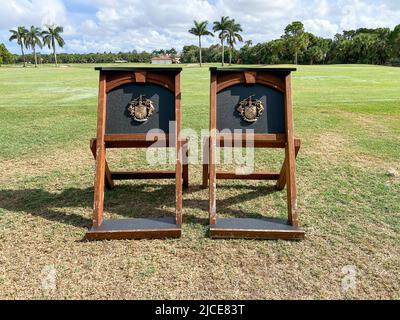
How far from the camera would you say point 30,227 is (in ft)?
12.6

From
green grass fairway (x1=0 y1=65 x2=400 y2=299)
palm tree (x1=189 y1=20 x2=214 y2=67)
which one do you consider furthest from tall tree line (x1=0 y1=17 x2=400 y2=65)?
green grass fairway (x1=0 y1=65 x2=400 y2=299)

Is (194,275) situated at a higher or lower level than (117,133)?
lower

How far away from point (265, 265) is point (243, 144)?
1289mm

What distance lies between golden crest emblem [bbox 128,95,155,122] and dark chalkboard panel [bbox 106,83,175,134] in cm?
4

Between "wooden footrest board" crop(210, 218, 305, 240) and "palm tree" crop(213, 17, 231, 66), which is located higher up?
"palm tree" crop(213, 17, 231, 66)

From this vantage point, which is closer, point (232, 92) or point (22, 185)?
point (232, 92)

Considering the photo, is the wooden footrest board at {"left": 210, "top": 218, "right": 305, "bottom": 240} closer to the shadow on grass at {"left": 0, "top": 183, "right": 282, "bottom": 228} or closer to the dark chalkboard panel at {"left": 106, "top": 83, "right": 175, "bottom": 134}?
the shadow on grass at {"left": 0, "top": 183, "right": 282, "bottom": 228}

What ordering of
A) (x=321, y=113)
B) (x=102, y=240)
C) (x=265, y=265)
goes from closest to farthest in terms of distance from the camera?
(x=265, y=265) → (x=102, y=240) → (x=321, y=113)

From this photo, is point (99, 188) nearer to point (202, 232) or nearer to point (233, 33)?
point (202, 232)

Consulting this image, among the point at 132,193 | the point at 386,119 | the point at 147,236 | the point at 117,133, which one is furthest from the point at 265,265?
the point at 386,119

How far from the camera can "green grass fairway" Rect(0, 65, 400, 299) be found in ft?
9.39

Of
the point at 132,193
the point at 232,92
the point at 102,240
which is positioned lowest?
the point at 102,240

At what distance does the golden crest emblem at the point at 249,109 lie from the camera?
378 centimetres
